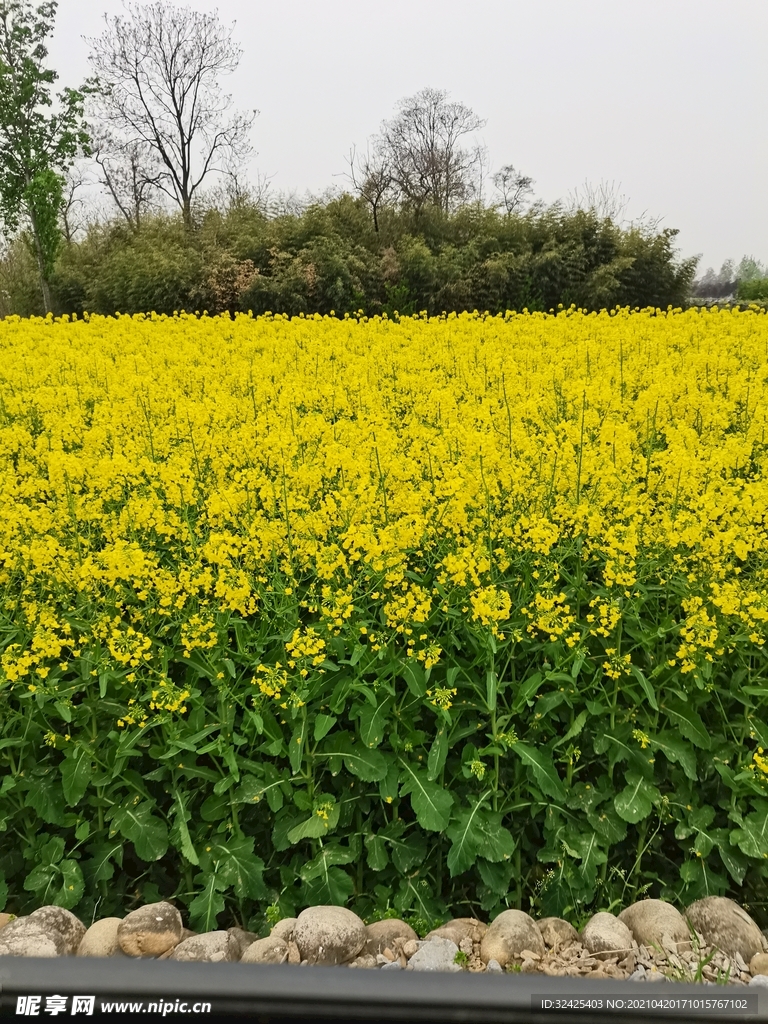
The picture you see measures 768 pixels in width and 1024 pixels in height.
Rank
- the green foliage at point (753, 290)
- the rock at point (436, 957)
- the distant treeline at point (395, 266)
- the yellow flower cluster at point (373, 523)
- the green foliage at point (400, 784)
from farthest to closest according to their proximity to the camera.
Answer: the green foliage at point (753, 290), the distant treeline at point (395, 266), the yellow flower cluster at point (373, 523), the green foliage at point (400, 784), the rock at point (436, 957)

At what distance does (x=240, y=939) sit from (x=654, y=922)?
4.54ft

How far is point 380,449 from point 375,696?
138 cm

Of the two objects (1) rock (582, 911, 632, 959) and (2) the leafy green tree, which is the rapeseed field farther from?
(2) the leafy green tree

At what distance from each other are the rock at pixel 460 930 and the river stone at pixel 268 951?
473mm

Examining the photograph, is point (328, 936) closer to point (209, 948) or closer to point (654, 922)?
point (209, 948)

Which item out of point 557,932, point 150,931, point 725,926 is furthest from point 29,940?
point 725,926

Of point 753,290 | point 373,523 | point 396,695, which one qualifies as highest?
point 753,290

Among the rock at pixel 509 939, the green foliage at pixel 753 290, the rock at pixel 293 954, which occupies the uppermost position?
the green foliage at pixel 753 290

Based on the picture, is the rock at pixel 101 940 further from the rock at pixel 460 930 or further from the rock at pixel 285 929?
the rock at pixel 460 930

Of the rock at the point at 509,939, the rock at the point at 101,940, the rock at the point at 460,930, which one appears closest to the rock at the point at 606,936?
the rock at the point at 509,939

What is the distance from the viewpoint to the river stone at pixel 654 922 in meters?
2.29

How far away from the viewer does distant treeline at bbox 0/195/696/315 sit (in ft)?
56.4

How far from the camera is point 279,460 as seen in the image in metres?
3.58

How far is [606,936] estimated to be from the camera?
2270 mm
